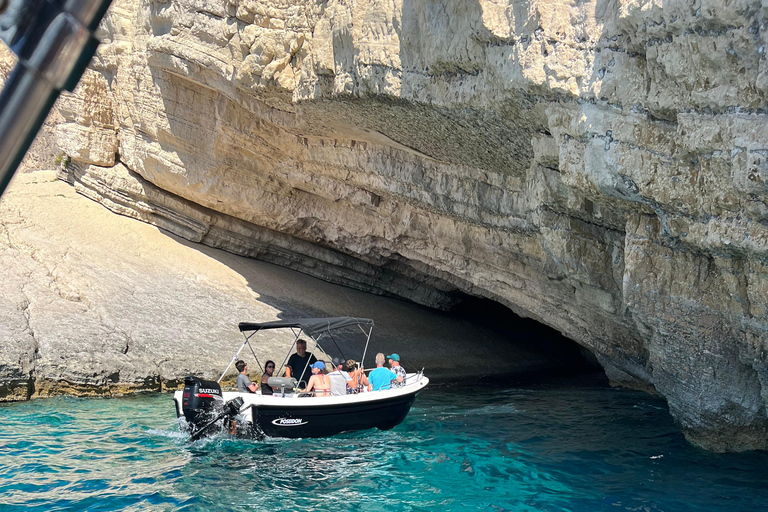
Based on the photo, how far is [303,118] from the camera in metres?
12.8

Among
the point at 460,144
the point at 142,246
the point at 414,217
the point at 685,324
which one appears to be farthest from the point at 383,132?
the point at 142,246

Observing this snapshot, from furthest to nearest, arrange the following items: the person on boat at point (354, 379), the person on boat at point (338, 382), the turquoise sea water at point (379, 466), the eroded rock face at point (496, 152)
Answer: the person on boat at point (354, 379), the person on boat at point (338, 382), the turquoise sea water at point (379, 466), the eroded rock face at point (496, 152)

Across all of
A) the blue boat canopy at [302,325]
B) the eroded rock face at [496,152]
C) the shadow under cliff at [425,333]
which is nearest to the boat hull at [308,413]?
the blue boat canopy at [302,325]

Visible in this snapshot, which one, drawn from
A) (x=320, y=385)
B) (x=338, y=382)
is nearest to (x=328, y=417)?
(x=320, y=385)

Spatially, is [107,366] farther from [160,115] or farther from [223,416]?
[160,115]

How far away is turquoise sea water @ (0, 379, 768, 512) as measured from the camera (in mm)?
7730

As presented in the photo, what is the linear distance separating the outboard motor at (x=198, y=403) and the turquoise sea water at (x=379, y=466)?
397 millimetres

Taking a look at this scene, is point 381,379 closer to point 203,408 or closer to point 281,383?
point 281,383

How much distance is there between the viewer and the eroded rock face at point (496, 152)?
6539 millimetres

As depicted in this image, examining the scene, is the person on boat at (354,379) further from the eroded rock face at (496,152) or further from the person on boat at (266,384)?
the eroded rock face at (496,152)

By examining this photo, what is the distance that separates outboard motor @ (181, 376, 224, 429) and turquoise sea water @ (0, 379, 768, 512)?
397 millimetres

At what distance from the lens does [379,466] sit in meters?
9.05

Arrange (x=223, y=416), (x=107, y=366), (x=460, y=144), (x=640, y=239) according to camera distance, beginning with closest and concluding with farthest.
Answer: (x=640, y=239), (x=223, y=416), (x=460, y=144), (x=107, y=366)

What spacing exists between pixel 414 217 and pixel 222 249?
253 inches
